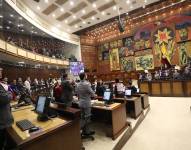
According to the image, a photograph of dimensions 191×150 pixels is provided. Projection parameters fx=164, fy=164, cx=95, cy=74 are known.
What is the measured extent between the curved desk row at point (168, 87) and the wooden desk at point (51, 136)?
782 centimetres

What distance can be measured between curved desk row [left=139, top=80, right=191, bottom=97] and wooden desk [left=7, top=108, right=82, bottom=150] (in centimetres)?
782

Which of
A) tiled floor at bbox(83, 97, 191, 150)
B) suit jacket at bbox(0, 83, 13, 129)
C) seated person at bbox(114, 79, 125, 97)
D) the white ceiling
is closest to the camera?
suit jacket at bbox(0, 83, 13, 129)

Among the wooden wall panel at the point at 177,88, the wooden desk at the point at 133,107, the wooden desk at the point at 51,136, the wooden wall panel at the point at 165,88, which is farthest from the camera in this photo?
the wooden wall panel at the point at 165,88

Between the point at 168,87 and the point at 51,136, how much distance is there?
27.6ft

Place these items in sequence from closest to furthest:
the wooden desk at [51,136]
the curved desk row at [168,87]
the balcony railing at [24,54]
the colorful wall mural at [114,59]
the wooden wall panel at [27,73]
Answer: the wooden desk at [51,136]
the balcony railing at [24,54]
the curved desk row at [168,87]
the wooden wall panel at [27,73]
the colorful wall mural at [114,59]

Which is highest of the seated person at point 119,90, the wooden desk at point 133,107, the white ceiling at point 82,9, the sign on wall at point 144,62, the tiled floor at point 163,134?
the white ceiling at point 82,9

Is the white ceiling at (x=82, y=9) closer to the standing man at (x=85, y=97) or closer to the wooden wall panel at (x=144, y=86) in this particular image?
the wooden wall panel at (x=144, y=86)

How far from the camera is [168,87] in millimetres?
9078

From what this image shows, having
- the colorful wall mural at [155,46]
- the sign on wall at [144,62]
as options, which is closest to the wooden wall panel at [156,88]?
the colorful wall mural at [155,46]

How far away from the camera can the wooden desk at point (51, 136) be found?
69.7 inches

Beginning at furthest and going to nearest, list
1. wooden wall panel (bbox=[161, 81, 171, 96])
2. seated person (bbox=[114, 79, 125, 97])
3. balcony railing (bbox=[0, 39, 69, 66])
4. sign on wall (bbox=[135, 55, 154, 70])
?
sign on wall (bbox=[135, 55, 154, 70]), wooden wall panel (bbox=[161, 81, 171, 96]), balcony railing (bbox=[0, 39, 69, 66]), seated person (bbox=[114, 79, 125, 97])

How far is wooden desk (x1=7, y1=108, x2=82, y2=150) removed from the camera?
1769 mm

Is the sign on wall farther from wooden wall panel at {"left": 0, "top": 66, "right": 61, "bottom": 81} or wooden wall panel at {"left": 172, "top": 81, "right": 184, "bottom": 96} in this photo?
wooden wall panel at {"left": 0, "top": 66, "right": 61, "bottom": 81}

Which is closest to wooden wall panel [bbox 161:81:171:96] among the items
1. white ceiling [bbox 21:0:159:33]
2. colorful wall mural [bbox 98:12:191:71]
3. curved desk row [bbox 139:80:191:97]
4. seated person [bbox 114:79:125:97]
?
curved desk row [bbox 139:80:191:97]
